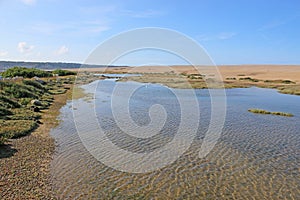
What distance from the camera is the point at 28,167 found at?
10.0 metres

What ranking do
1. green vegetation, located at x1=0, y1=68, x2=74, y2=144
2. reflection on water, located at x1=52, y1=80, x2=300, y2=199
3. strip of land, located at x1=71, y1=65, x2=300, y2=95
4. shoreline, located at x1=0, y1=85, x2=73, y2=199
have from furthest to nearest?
strip of land, located at x1=71, y1=65, x2=300, y2=95 < green vegetation, located at x1=0, y1=68, x2=74, y2=144 < reflection on water, located at x1=52, y1=80, x2=300, y2=199 < shoreline, located at x1=0, y1=85, x2=73, y2=199

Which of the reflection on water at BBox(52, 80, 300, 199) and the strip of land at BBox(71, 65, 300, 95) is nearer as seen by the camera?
the reflection on water at BBox(52, 80, 300, 199)

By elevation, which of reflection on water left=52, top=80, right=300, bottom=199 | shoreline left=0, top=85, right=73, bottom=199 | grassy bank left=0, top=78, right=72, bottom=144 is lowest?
reflection on water left=52, top=80, right=300, bottom=199

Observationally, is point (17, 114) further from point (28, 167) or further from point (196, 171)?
point (196, 171)

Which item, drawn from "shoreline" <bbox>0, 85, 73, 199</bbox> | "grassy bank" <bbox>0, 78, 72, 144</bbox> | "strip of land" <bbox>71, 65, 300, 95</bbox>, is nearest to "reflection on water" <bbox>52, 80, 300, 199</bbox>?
"shoreline" <bbox>0, 85, 73, 199</bbox>

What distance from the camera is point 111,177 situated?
981 centimetres

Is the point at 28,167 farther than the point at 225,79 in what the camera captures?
No

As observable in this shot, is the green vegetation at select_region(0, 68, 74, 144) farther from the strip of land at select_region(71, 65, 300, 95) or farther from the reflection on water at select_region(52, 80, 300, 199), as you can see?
the strip of land at select_region(71, 65, 300, 95)

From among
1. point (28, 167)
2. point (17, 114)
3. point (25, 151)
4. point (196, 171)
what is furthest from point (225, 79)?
point (28, 167)

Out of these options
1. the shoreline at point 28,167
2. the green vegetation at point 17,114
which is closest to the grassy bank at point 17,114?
the green vegetation at point 17,114

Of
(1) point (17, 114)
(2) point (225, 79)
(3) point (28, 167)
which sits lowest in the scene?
(3) point (28, 167)

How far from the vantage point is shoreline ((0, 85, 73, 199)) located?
322 inches

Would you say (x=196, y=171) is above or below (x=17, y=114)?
below

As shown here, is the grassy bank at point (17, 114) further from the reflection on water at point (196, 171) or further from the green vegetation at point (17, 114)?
the reflection on water at point (196, 171)
